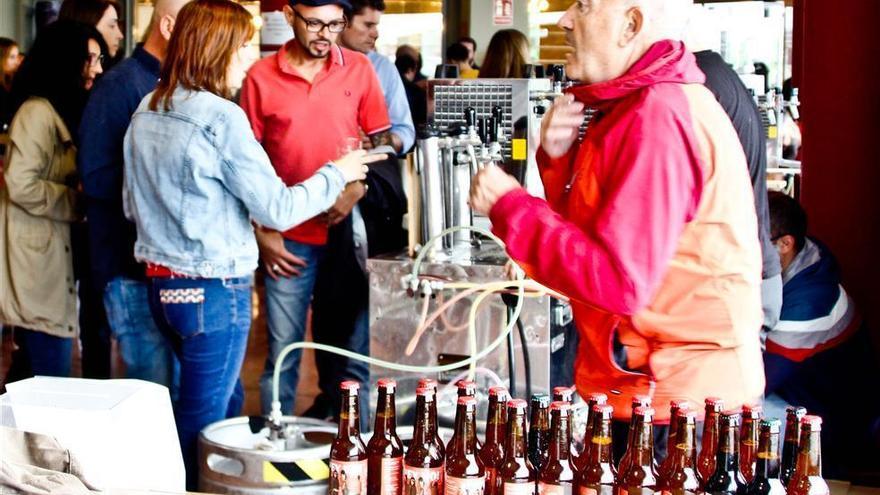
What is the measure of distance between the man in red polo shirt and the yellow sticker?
2.42 feet

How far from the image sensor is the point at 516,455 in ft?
6.55

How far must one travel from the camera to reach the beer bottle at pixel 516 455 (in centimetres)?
199

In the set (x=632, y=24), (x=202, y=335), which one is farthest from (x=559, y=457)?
(x=202, y=335)

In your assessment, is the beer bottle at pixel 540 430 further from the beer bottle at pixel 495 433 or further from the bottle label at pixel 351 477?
the bottle label at pixel 351 477

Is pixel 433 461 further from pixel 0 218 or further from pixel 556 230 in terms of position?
pixel 0 218

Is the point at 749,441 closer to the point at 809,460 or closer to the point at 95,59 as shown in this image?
the point at 809,460

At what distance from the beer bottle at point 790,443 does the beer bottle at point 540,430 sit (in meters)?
0.40

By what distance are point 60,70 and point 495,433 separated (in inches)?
108

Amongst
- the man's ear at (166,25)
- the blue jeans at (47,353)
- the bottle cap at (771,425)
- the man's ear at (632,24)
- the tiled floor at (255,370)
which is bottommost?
the tiled floor at (255,370)

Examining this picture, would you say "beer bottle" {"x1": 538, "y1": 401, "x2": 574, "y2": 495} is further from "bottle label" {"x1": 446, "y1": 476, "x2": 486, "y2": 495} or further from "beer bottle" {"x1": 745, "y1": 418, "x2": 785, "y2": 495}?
"beer bottle" {"x1": 745, "y1": 418, "x2": 785, "y2": 495}

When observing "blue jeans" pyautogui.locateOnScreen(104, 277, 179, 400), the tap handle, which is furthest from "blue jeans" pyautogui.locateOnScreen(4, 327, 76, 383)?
the tap handle

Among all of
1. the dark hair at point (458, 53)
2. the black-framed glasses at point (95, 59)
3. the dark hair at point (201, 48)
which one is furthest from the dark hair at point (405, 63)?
the dark hair at point (201, 48)

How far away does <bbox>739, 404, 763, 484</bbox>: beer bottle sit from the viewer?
194 centimetres

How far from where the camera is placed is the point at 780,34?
7500mm
